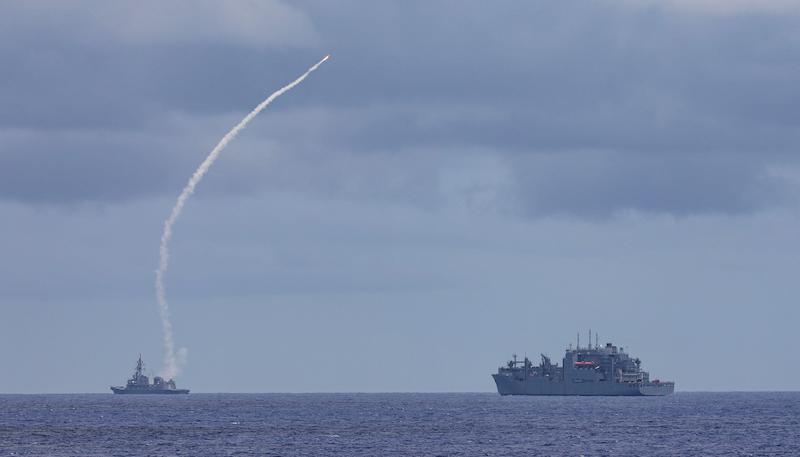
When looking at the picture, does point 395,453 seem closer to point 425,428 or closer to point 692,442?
point 692,442

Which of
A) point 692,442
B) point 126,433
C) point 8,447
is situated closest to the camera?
point 8,447

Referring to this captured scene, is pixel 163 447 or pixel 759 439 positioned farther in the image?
pixel 759 439

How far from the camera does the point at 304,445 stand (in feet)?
443

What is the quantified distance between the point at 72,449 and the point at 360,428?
5213 cm

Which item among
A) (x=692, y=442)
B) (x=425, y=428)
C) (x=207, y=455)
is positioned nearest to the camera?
(x=207, y=455)

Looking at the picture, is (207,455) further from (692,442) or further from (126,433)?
(692,442)

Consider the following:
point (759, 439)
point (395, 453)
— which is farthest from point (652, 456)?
point (759, 439)

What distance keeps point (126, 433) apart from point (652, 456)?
2380 inches

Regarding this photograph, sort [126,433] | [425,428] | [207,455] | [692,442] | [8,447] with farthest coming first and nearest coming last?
[425,428]
[126,433]
[692,442]
[8,447]
[207,455]

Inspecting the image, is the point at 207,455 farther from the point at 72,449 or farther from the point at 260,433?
the point at 260,433

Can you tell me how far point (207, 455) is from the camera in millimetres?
120500

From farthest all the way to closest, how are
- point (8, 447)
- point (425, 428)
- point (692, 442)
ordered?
point (425, 428) → point (692, 442) → point (8, 447)

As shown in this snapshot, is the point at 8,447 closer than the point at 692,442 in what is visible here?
Yes

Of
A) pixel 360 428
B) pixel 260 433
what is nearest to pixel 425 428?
pixel 360 428
